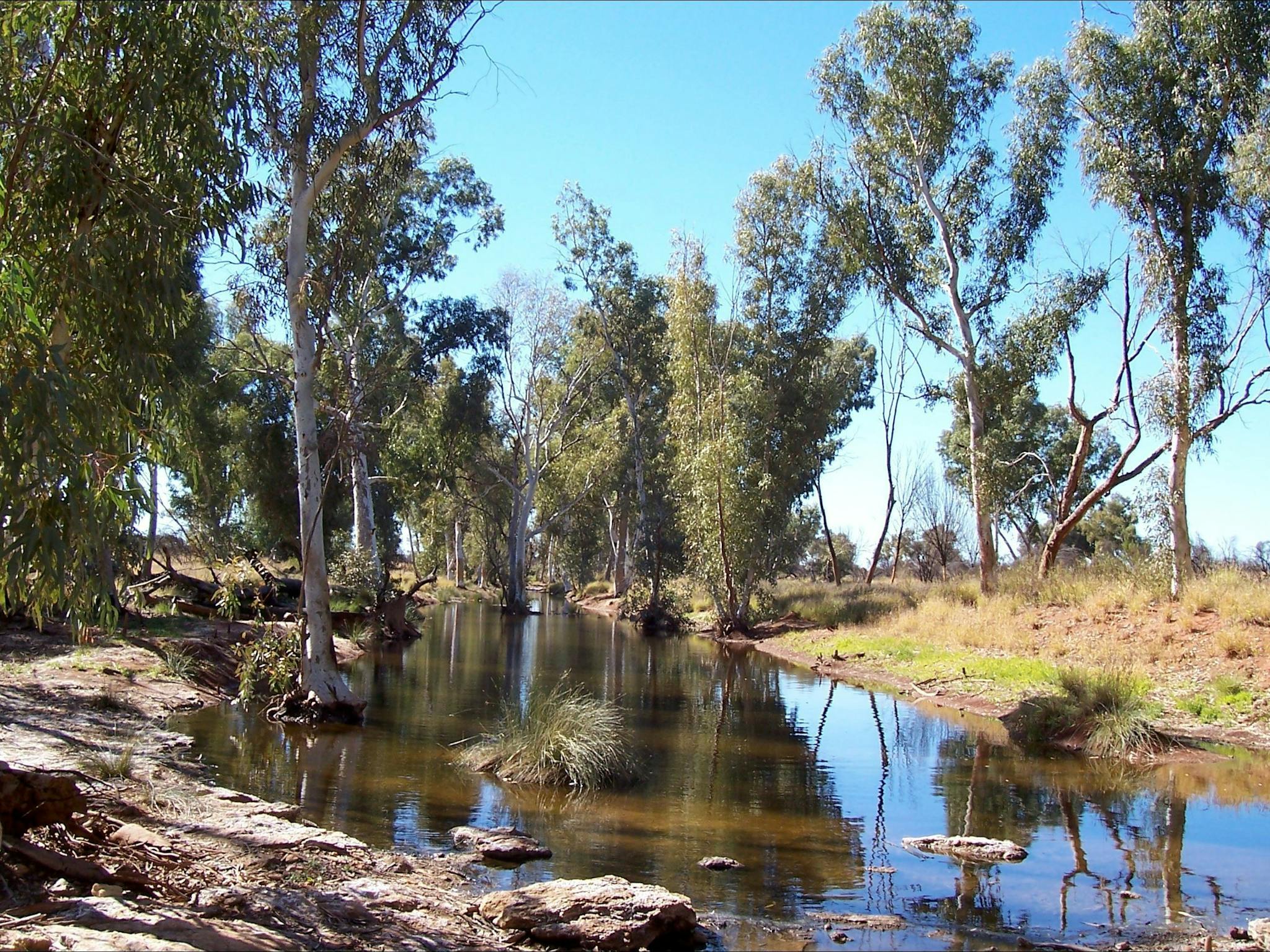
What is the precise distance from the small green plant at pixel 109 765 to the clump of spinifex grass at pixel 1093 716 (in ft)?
37.8

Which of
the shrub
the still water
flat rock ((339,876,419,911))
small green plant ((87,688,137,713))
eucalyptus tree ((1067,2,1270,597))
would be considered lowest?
the still water

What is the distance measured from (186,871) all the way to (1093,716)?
1220 centimetres

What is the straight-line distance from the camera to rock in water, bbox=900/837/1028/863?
8.34m

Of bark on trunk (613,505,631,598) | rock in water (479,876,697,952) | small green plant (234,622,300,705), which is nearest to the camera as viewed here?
rock in water (479,876,697,952)

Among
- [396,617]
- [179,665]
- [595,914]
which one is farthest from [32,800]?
[396,617]

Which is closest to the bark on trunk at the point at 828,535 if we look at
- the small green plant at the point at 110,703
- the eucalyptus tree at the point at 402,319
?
the eucalyptus tree at the point at 402,319

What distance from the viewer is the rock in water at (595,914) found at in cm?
589

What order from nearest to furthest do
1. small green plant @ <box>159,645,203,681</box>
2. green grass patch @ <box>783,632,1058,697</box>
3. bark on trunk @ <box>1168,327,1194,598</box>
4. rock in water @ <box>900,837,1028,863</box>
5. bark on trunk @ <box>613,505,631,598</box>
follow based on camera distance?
rock in water @ <box>900,837,1028,863</box>
small green plant @ <box>159,645,203,681</box>
green grass patch @ <box>783,632,1058,697</box>
bark on trunk @ <box>1168,327,1194,598</box>
bark on trunk @ <box>613,505,631,598</box>

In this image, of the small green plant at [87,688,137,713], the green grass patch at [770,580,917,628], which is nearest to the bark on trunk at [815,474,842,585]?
the green grass patch at [770,580,917,628]

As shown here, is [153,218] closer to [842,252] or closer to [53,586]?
[53,586]

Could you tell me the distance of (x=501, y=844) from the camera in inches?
310

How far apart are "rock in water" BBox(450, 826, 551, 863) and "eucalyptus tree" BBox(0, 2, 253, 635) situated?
346cm

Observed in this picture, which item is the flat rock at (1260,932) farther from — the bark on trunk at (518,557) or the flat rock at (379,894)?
the bark on trunk at (518,557)

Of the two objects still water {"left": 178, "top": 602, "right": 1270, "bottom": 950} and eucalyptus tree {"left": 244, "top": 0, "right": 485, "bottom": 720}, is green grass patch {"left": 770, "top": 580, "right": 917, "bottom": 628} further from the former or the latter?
eucalyptus tree {"left": 244, "top": 0, "right": 485, "bottom": 720}
